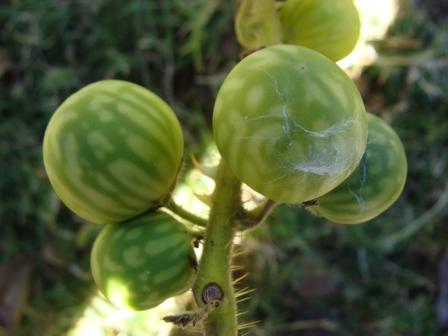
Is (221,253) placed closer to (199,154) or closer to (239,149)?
(239,149)

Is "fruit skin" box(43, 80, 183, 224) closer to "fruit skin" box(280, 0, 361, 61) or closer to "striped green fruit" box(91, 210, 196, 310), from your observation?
"striped green fruit" box(91, 210, 196, 310)

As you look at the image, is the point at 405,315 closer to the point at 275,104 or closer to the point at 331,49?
the point at 331,49

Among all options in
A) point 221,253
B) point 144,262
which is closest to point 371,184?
point 221,253

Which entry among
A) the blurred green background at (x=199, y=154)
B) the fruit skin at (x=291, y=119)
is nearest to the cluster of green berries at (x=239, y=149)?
the fruit skin at (x=291, y=119)

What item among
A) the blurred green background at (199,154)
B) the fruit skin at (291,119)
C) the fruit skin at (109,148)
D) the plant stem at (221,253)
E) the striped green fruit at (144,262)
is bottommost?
the blurred green background at (199,154)

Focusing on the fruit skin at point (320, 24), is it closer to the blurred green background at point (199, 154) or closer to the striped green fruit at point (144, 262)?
the striped green fruit at point (144, 262)

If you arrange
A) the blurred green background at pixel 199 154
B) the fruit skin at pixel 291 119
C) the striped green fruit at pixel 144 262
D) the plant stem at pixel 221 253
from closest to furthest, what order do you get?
the fruit skin at pixel 291 119, the plant stem at pixel 221 253, the striped green fruit at pixel 144 262, the blurred green background at pixel 199 154
